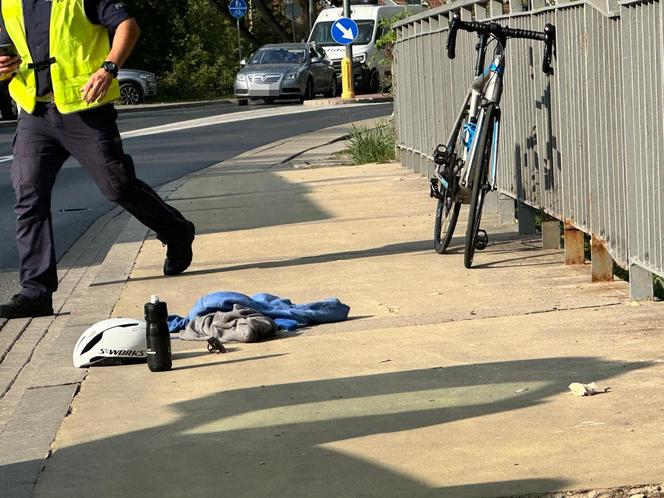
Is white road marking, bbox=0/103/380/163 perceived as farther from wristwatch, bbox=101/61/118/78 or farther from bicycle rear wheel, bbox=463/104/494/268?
wristwatch, bbox=101/61/118/78

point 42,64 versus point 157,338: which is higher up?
point 42,64

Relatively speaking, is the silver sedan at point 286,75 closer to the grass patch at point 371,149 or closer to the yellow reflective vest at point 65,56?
the grass patch at point 371,149

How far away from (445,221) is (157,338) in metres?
3.44

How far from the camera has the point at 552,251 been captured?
378 inches

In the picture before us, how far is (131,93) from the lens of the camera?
4550 cm

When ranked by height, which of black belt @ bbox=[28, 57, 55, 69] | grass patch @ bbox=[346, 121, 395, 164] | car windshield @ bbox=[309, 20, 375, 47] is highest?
black belt @ bbox=[28, 57, 55, 69]

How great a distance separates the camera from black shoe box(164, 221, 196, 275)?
948 centimetres

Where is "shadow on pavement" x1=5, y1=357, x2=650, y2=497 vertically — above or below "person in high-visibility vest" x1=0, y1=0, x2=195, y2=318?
below

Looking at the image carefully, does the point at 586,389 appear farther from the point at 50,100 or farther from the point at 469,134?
the point at 469,134

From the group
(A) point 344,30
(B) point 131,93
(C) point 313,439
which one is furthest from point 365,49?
(C) point 313,439

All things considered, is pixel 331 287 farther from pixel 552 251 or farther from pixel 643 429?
pixel 643 429

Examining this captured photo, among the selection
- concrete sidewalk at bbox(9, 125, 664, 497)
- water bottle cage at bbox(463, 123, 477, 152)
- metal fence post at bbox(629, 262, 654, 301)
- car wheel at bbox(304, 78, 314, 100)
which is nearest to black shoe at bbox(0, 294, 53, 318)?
concrete sidewalk at bbox(9, 125, 664, 497)

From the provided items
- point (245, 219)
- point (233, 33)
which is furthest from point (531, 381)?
point (233, 33)

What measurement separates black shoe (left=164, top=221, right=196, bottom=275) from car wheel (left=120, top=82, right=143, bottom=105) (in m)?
35.9
